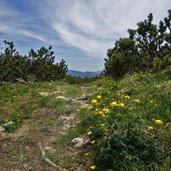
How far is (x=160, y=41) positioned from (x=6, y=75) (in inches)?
560

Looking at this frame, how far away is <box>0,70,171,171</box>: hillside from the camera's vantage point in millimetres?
5344

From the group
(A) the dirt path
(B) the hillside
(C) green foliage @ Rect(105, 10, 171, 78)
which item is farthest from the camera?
(C) green foliage @ Rect(105, 10, 171, 78)

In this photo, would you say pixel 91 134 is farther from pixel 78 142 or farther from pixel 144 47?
pixel 144 47

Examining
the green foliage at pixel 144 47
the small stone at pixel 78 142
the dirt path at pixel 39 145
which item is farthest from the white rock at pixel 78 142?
the green foliage at pixel 144 47

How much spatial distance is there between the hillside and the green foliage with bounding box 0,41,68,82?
1652 centimetres

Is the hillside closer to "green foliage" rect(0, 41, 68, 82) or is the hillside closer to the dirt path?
the dirt path

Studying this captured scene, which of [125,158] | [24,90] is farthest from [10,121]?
[24,90]

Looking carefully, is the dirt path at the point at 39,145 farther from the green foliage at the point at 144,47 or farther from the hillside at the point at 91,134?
the green foliage at the point at 144,47

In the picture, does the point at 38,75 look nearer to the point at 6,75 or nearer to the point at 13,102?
the point at 6,75

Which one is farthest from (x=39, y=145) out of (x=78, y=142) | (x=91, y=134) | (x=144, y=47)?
(x=144, y=47)

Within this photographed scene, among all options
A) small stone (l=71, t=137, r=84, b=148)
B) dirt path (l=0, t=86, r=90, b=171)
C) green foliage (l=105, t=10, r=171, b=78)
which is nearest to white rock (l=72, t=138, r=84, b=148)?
small stone (l=71, t=137, r=84, b=148)

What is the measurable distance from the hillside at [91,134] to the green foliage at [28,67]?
1652cm

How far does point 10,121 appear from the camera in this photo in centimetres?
988

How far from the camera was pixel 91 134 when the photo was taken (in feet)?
21.6
